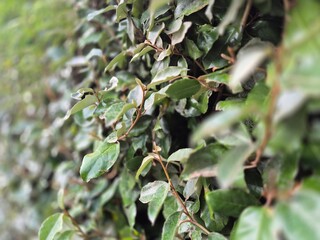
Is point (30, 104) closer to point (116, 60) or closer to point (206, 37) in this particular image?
point (116, 60)

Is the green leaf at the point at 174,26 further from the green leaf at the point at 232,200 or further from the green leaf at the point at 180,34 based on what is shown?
the green leaf at the point at 232,200

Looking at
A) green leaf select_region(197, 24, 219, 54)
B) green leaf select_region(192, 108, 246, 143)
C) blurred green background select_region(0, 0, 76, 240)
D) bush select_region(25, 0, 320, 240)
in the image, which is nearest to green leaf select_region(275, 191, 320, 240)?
bush select_region(25, 0, 320, 240)

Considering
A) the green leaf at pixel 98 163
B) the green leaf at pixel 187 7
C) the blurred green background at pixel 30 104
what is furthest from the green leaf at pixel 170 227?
the blurred green background at pixel 30 104

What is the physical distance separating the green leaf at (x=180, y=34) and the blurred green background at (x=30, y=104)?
0.74 m

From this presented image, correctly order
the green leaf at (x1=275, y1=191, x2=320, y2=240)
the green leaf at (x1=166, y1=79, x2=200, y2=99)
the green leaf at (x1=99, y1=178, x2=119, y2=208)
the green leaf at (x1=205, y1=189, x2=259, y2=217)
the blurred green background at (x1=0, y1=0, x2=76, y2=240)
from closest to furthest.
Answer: the green leaf at (x1=275, y1=191, x2=320, y2=240) < the green leaf at (x1=205, y1=189, x2=259, y2=217) < the green leaf at (x1=166, y1=79, x2=200, y2=99) < the green leaf at (x1=99, y1=178, x2=119, y2=208) < the blurred green background at (x1=0, y1=0, x2=76, y2=240)

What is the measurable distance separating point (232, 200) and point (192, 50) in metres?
0.30

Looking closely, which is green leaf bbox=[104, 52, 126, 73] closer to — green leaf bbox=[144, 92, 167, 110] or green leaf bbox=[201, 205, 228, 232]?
green leaf bbox=[144, 92, 167, 110]

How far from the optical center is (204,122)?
63cm

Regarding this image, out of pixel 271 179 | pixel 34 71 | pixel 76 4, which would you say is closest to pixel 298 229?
pixel 271 179

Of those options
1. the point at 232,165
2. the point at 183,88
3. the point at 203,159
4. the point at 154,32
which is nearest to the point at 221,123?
the point at 232,165

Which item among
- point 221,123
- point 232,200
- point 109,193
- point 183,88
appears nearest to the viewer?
point 221,123

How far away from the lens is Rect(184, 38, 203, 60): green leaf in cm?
73

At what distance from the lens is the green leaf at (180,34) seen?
706 mm

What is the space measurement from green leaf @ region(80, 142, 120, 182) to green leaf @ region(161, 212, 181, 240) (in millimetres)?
152
